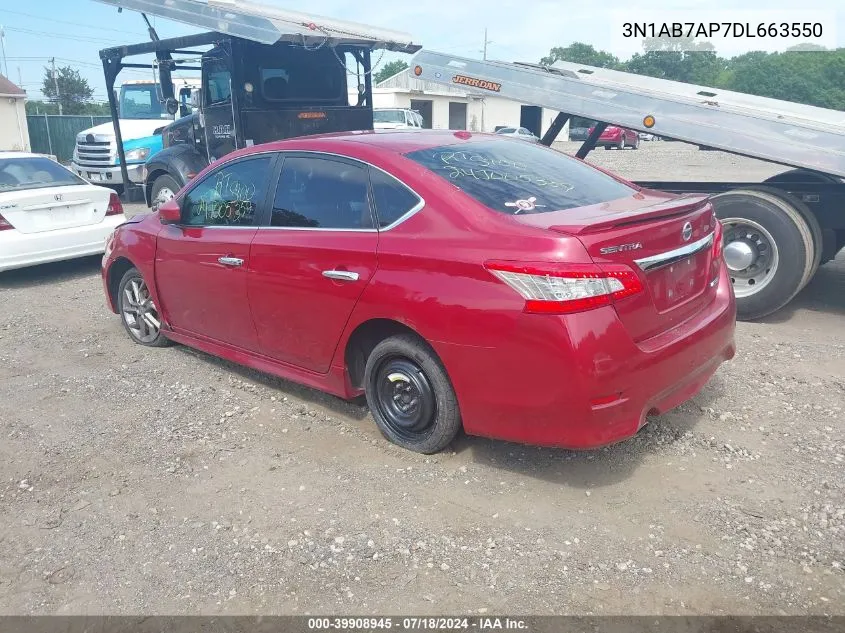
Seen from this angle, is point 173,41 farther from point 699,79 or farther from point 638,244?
point 699,79

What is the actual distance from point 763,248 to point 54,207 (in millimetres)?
7454

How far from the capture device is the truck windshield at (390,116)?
2466cm

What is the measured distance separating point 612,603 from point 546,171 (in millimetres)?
2360

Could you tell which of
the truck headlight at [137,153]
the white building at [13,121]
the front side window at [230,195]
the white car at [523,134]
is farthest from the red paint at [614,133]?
the white building at [13,121]

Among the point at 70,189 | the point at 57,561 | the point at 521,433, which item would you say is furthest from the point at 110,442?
the point at 70,189

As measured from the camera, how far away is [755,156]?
5.56 meters

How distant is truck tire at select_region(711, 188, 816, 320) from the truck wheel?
793 cm

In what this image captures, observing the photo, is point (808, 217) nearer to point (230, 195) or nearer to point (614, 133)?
point (230, 195)

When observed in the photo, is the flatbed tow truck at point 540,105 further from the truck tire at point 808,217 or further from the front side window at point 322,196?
→ the front side window at point 322,196

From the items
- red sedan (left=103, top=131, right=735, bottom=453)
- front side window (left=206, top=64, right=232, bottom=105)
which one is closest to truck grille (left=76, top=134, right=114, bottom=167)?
front side window (left=206, top=64, right=232, bottom=105)

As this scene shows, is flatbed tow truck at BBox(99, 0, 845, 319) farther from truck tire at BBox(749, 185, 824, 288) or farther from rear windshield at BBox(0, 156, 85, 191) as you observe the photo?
rear windshield at BBox(0, 156, 85, 191)

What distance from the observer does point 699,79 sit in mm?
94938

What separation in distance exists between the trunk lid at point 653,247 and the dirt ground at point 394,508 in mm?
859

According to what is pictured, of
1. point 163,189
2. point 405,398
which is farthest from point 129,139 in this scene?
point 405,398
